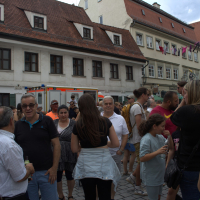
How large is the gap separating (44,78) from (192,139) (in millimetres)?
15931

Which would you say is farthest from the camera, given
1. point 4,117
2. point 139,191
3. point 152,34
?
point 152,34

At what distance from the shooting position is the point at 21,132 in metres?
3.05

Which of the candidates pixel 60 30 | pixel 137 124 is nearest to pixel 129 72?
pixel 60 30

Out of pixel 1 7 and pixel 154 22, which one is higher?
pixel 154 22

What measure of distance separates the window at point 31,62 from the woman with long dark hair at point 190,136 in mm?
15728

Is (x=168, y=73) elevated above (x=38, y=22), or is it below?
below

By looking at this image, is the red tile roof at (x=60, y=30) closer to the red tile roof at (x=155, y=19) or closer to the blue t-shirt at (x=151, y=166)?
the red tile roof at (x=155, y=19)

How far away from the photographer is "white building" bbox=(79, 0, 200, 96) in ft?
83.0

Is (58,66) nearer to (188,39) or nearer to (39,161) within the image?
(39,161)

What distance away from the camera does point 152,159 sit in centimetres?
338

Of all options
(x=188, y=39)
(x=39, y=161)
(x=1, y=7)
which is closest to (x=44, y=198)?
(x=39, y=161)

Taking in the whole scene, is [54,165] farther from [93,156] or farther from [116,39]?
[116,39]

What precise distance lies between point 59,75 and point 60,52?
186cm

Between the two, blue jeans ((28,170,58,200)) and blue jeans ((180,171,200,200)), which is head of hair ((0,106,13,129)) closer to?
blue jeans ((28,170,58,200))
